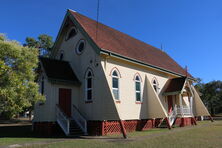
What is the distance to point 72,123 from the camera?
51.9 ft

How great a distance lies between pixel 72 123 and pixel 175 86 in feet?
36.8

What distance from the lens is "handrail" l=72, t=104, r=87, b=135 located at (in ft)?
49.7

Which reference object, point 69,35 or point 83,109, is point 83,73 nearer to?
point 83,109

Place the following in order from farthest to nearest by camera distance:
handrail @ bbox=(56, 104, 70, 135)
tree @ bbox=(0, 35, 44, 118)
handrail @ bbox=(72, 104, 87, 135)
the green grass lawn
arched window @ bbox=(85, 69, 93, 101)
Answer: arched window @ bbox=(85, 69, 93, 101), handrail @ bbox=(72, 104, 87, 135), handrail @ bbox=(56, 104, 70, 135), tree @ bbox=(0, 35, 44, 118), the green grass lawn

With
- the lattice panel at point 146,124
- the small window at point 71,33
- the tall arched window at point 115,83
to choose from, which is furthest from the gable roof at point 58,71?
the lattice panel at point 146,124

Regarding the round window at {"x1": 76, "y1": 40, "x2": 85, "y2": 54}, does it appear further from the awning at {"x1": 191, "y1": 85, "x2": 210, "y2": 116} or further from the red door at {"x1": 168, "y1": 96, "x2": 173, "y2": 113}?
the awning at {"x1": 191, "y1": 85, "x2": 210, "y2": 116}

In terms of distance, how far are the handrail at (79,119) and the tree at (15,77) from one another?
4.75m

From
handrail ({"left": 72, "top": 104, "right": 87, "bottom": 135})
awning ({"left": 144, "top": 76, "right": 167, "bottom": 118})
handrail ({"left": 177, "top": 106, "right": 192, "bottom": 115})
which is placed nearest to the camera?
handrail ({"left": 72, "top": 104, "right": 87, "bottom": 135})

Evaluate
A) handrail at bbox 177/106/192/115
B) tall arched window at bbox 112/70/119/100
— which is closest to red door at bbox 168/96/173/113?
handrail at bbox 177/106/192/115

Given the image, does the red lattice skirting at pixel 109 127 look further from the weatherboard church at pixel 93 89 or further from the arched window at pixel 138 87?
the arched window at pixel 138 87

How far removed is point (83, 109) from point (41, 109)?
11.6 ft

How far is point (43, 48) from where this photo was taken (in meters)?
43.2

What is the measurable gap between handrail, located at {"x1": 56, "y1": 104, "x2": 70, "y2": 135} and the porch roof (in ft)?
36.5

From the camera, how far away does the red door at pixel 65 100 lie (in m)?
16.1
